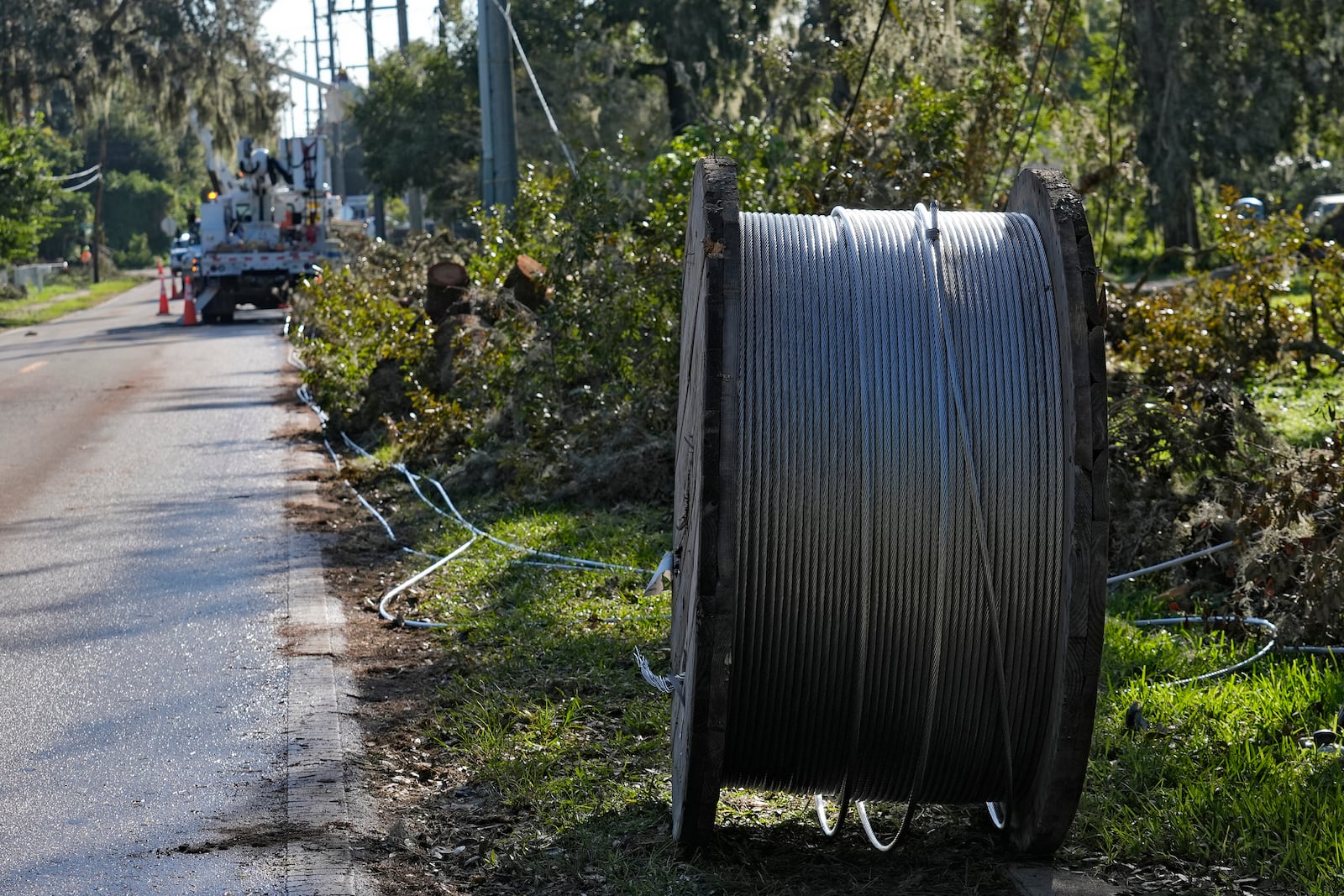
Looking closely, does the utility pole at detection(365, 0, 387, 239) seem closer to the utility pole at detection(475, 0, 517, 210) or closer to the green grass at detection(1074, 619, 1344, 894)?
the utility pole at detection(475, 0, 517, 210)

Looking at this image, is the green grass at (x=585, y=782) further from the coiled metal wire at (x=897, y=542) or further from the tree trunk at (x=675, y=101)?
the tree trunk at (x=675, y=101)

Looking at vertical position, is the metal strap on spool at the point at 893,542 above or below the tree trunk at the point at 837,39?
below

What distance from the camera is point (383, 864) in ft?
15.5

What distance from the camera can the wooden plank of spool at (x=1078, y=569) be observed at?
4.22 metres

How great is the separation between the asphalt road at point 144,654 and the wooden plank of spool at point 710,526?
1.23 metres

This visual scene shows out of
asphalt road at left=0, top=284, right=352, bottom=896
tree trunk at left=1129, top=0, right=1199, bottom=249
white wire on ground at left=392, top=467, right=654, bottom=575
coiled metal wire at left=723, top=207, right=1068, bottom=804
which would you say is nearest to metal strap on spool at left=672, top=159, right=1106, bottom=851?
coiled metal wire at left=723, top=207, right=1068, bottom=804

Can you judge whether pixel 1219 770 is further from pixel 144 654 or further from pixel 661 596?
pixel 144 654

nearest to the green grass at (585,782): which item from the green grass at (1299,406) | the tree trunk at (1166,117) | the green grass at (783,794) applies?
the green grass at (783,794)

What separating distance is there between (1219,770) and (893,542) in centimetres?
143

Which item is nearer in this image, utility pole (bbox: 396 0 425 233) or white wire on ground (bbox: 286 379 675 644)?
white wire on ground (bbox: 286 379 675 644)

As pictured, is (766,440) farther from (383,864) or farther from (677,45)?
(677,45)

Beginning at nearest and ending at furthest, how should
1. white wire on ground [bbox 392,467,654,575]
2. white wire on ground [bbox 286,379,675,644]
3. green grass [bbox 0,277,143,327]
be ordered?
white wire on ground [bbox 286,379,675,644] < white wire on ground [bbox 392,467,654,575] < green grass [bbox 0,277,143,327]

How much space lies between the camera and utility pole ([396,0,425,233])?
43434mm

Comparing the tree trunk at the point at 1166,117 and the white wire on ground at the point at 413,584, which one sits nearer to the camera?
the white wire on ground at the point at 413,584
